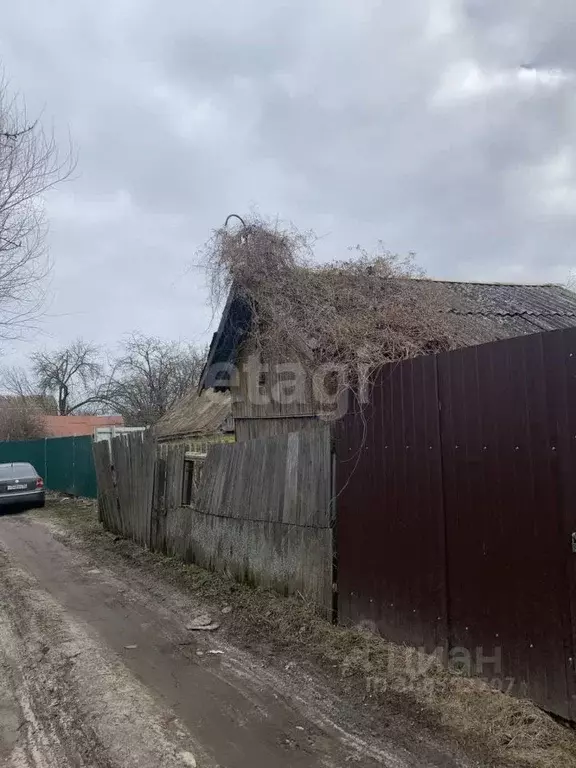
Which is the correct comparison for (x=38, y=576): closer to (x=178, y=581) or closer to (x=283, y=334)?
(x=178, y=581)

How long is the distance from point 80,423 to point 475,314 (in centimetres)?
4783

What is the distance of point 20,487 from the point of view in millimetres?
16844

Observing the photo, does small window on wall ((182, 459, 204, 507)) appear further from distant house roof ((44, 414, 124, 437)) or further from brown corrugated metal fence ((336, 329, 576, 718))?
distant house roof ((44, 414, 124, 437))

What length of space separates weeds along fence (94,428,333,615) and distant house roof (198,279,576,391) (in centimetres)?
181

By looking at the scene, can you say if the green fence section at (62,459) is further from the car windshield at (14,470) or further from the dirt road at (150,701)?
the dirt road at (150,701)

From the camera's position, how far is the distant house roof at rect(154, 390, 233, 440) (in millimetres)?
19219

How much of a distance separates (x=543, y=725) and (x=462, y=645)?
0.80m

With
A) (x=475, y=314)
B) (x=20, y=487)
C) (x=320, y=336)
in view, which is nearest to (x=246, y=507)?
(x=320, y=336)

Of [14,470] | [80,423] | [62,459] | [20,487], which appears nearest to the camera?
[20,487]

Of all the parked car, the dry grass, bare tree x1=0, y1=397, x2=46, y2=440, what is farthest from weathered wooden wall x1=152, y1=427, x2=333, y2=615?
bare tree x1=0, y1=397, x2=46, y2=440

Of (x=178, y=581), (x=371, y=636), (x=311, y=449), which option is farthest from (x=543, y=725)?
(x=178, y=581)

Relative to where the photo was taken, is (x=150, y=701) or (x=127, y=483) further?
(x=127, y=483)

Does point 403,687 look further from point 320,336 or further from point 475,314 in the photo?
point 475,314

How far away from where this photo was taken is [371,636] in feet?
17.0
